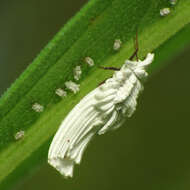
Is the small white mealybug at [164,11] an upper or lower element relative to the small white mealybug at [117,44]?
A: lower

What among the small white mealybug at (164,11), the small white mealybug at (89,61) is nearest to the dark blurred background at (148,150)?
the small white mealybug at (164,11)

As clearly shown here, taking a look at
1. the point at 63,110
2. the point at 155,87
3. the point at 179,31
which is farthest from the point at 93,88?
the point at 155,87

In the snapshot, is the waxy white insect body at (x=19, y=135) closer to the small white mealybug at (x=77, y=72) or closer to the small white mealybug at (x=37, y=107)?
the small white mealybug at (x=37, y=107)

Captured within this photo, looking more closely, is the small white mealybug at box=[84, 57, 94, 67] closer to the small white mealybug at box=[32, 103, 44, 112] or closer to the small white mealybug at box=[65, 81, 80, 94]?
the small white mealybug at box=[65, 81, 80, 94]

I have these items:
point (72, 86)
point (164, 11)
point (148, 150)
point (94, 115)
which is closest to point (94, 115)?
point (94, 115)

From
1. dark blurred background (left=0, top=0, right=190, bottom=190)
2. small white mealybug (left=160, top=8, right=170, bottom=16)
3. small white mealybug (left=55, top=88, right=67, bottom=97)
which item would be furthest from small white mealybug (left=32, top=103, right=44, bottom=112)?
dark blurred background (left=0, top=0, right=190, bottom=190)

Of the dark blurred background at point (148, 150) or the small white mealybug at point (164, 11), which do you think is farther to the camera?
the dark blurred background at point (148, 150)

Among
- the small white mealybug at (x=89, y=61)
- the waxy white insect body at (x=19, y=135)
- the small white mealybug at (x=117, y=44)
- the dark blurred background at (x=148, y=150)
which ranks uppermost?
the small white mealybug at (x=89, y=61)
